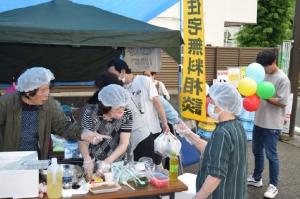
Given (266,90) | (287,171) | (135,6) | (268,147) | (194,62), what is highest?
(135,6)

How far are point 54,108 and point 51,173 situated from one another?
80 cm

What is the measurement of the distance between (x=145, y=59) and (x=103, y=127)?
2303 millimetres

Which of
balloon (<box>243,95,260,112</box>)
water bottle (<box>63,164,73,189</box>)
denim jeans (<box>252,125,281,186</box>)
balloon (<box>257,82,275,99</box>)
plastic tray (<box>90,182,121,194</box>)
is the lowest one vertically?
denim jeans (<box>252,125,281,186</box>)

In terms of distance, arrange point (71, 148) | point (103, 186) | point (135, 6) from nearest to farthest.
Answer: point (103, 186), point (71, 148), point (135, 6)

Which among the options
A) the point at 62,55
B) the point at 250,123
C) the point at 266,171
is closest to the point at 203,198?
the point at 266,171

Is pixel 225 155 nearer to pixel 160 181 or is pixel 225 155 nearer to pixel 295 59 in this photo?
pixel 160 181

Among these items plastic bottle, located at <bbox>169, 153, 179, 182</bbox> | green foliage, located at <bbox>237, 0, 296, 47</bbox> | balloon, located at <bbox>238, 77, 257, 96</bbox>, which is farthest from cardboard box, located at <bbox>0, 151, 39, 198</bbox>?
green foliage, located at <bbox>237, 0, 296, 47</bbox>

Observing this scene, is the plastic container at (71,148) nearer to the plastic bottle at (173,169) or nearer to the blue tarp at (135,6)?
the plastic bottle at (173,169)

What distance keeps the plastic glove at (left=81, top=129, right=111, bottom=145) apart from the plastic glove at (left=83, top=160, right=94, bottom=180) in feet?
0.57

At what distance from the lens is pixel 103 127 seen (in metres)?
3.01

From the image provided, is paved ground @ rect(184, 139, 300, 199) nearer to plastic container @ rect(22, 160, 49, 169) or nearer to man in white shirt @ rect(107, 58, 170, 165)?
man in white shirt @ rect(107, 58, 170, 165)

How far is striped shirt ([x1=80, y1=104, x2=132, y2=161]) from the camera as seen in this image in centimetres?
300

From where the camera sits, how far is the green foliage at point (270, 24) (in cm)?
1714

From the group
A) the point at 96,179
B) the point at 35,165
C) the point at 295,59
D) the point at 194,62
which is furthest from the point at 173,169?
the point at 295,59
